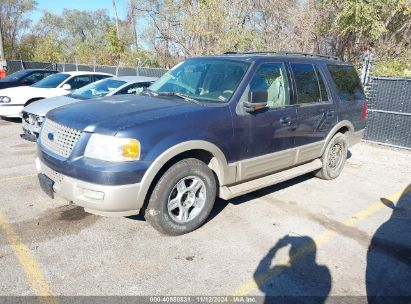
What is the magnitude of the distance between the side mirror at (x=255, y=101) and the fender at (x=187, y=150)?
635 millimetres

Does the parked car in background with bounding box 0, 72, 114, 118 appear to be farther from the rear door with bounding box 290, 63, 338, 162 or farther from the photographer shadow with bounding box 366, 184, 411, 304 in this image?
the photographer shadow with bounding box 366, 184, 411, 304

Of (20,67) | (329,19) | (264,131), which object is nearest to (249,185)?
(264,131)

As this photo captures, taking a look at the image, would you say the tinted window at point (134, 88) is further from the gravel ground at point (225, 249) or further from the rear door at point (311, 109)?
the rear door at point (311, 109)

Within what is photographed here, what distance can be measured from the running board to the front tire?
207 millimetres

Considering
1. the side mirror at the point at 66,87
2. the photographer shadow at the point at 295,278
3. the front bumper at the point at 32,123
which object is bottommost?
the photographer shadow at the point at 295,278

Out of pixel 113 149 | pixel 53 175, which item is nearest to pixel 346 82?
pixel 113 149

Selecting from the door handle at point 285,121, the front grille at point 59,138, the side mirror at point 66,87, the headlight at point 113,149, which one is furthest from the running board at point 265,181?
the side mirror at point 66,87

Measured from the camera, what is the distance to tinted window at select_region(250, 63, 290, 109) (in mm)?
4410

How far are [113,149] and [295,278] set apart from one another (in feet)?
6.81

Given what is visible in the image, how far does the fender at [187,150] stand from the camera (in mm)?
3402

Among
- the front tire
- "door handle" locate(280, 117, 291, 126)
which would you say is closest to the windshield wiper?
the front tire

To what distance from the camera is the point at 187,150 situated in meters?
3.67

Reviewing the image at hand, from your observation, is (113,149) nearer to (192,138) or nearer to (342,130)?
(192,138)

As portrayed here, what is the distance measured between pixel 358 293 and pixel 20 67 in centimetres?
2743
